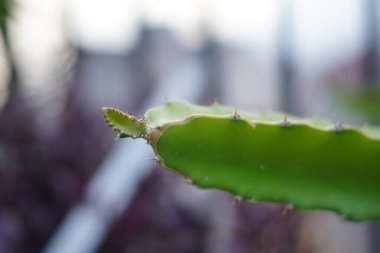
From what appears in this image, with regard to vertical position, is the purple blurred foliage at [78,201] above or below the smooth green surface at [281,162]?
below

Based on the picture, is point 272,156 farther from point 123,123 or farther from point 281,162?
point 123,123

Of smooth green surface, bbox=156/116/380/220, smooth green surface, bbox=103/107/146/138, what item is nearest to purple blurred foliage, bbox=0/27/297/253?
smooth green surface, bbox=156/116/380/220

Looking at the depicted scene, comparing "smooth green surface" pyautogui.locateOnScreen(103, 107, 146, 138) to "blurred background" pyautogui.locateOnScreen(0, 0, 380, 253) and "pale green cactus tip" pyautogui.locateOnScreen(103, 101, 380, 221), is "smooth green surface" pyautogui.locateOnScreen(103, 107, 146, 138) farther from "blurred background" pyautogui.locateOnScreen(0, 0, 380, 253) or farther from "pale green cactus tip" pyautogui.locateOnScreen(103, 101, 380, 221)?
"blurred background" pyautogui.locateOnScreen(0, 0, 380, 253)

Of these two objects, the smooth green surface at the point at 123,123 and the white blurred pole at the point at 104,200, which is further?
the white blurred pole at the point at 104,200

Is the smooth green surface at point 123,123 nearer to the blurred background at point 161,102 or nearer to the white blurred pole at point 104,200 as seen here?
the blurred background at point 161,102

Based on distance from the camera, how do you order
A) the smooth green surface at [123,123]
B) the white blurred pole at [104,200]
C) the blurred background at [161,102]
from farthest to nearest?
the blurred background at [161,102]
the white blurred pole at [104,200]
the smooth green surface at [123,123]

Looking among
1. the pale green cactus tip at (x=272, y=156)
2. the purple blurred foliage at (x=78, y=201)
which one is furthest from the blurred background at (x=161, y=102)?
the pale green cactus tip at (x=272, y=156)

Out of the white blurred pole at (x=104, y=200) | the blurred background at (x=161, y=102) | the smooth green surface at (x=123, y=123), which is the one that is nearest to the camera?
the smooth green surface at (x=123, y=123)

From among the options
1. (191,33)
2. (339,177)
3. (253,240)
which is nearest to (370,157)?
(339,177)

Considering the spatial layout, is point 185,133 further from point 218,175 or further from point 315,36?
point 315,36
